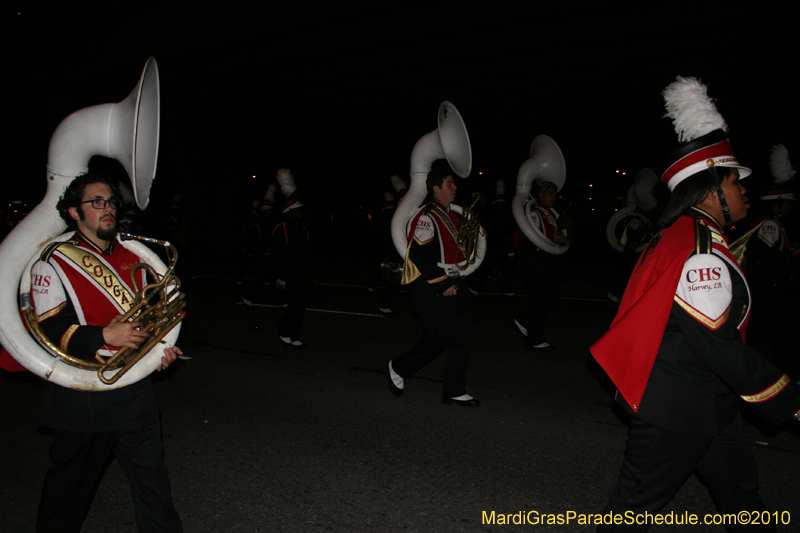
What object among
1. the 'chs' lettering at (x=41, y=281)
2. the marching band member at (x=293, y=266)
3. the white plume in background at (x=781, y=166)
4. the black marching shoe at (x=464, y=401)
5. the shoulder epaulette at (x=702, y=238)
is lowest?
the black marching shoe at (x=464, y=401)

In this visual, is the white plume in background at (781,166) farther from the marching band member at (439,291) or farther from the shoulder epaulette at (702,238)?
the shoulder epaulette at (702,238)

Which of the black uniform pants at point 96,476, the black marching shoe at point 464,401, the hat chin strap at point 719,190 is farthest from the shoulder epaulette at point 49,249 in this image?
the black marching shoe at point 464,401

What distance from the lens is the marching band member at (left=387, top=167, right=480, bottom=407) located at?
14.7ft

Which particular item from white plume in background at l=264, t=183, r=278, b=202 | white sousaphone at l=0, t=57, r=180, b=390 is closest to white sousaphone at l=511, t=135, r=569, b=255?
white plume in background at l=264, t=183, r=278, b=202

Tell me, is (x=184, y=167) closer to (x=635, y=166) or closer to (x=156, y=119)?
(x=635, y=166)

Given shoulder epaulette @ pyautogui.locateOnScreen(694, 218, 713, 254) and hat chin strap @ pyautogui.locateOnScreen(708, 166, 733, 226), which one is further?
hat chin strap @ pyautogui.locateOnScreen(708, 166, 733, 226)

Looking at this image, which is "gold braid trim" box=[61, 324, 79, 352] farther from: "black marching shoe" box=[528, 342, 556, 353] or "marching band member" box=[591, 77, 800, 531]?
"black marching shoe" box=[528, 342, 556, 353]

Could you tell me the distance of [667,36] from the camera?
1230 cm

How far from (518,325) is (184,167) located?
20.6 m

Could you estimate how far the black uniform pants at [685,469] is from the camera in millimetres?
2041

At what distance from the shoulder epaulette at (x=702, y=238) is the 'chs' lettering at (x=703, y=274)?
69 mm

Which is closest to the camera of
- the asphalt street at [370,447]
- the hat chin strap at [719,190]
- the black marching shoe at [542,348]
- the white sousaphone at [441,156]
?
the hat chin strap at [719,190]

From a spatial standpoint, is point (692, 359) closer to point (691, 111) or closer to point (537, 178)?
point (691, 111)

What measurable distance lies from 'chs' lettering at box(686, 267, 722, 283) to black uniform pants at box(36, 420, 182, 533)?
226cm
